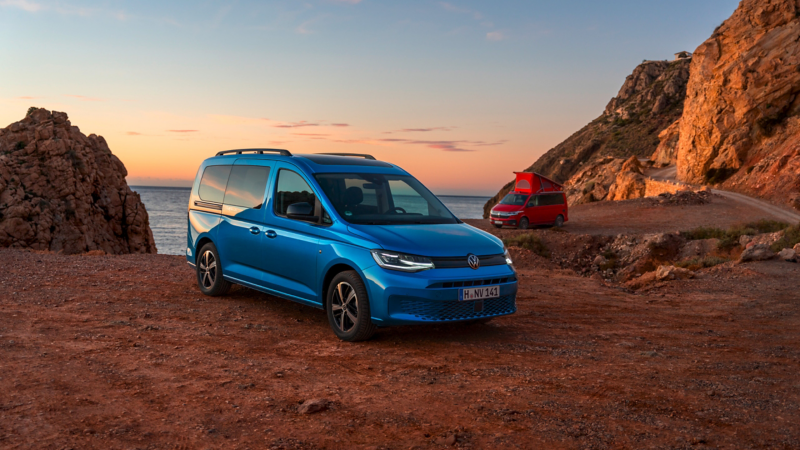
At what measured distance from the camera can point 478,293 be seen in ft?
21.0

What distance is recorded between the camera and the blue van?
20.3 ft

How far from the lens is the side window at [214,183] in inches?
342

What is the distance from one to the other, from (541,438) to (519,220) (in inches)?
923

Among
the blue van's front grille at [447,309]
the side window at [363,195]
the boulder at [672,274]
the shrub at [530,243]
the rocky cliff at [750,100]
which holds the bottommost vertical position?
the shrub at [530,243]

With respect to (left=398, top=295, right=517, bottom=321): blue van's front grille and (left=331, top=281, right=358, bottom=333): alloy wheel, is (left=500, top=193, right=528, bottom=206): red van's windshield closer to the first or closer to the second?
(left=398, top=295, right=517, bottom=321): blue van's front grille

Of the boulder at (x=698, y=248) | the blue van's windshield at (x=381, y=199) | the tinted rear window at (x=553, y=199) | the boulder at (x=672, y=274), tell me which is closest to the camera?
the blue van's windshield at (x=381, y=199)

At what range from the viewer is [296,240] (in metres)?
7.09

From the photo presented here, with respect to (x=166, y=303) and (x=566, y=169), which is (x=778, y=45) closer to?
(x=166, y=303)

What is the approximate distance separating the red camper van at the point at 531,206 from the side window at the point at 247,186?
19812 mm

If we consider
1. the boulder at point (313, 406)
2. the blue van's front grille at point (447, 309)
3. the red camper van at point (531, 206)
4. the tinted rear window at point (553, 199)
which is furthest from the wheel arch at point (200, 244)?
the tinted rear window at point (553, 199)

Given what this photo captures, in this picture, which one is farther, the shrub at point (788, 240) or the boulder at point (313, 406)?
the shrub at point (788, 240)

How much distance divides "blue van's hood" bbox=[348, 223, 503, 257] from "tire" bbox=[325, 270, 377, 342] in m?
0.49

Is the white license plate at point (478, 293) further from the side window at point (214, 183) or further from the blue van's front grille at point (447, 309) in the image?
the side window at point (214, 183)

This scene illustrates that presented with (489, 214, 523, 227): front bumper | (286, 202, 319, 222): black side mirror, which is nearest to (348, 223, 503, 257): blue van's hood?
(286, 202, 319, 222): black side mirror
